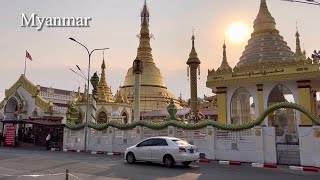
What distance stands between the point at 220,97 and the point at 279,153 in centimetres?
981

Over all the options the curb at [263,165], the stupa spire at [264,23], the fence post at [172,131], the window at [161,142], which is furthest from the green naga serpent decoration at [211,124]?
the stupa spire at [264,23]

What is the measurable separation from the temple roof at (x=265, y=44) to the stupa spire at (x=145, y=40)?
25.0 m

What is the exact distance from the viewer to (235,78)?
24.7 metres

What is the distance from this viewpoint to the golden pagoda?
2230 centimetres

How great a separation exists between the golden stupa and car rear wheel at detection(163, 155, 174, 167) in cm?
3406

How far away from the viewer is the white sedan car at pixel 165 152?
14219 mm

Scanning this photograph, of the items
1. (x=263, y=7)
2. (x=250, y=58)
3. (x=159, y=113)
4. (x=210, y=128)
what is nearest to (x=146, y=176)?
(x=210, y=128)

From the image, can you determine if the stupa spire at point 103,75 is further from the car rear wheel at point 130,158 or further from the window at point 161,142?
the window at point 161,142

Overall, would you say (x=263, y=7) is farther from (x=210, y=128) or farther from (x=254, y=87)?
(x=210, y=128)

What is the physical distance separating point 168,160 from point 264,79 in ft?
39.8

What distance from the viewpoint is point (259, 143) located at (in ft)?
54.0

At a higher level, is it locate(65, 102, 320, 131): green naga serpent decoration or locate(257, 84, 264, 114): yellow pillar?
locate(257, 84, 264, 114): yellow pillar

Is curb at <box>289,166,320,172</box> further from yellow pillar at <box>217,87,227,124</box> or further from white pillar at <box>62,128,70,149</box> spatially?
white pillar at <box>62,128,70,149</box>

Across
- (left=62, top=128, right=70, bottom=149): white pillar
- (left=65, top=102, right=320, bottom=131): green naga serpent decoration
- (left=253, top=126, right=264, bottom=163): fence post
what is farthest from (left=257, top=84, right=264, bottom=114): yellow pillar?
(left=62, top=128, right=70, bottom=149): white pillar
